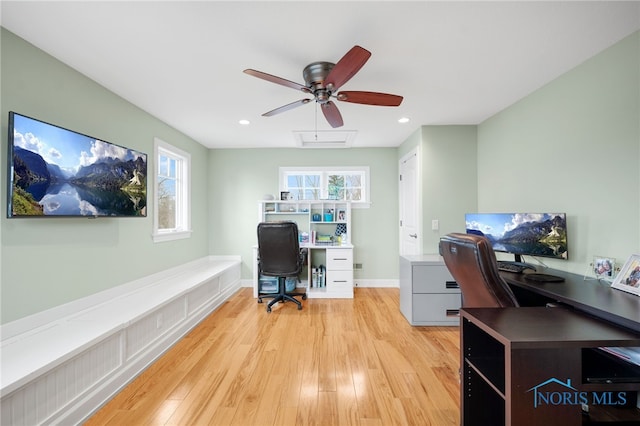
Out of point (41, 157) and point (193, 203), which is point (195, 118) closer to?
point (193, 203)

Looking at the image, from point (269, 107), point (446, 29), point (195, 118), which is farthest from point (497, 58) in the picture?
point (195, 118)

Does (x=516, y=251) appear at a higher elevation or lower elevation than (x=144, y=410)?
higher

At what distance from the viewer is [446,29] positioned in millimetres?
1653

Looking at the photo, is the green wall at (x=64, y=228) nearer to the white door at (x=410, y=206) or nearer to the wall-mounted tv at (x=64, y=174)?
the wall-mounted tv at (x=64, y=174)

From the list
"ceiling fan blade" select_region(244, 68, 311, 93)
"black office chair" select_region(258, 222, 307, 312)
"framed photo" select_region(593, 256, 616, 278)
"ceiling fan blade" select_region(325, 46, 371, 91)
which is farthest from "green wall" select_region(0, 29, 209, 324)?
"framed photo" select_region(593, 256, 616, 278)

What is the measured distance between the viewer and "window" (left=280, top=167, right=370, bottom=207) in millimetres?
4516

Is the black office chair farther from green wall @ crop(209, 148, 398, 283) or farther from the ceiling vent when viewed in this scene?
the ceiling vent

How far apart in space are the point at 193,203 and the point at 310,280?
215 cm

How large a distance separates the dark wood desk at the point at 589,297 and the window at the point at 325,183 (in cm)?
267

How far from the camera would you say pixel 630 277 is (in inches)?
63.5

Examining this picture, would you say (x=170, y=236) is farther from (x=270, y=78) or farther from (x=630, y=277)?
(x=630, y=277)

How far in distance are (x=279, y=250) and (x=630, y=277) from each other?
2.97m

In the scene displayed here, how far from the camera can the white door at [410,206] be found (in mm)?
3691

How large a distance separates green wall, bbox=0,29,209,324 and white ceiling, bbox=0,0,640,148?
5.6 inches
